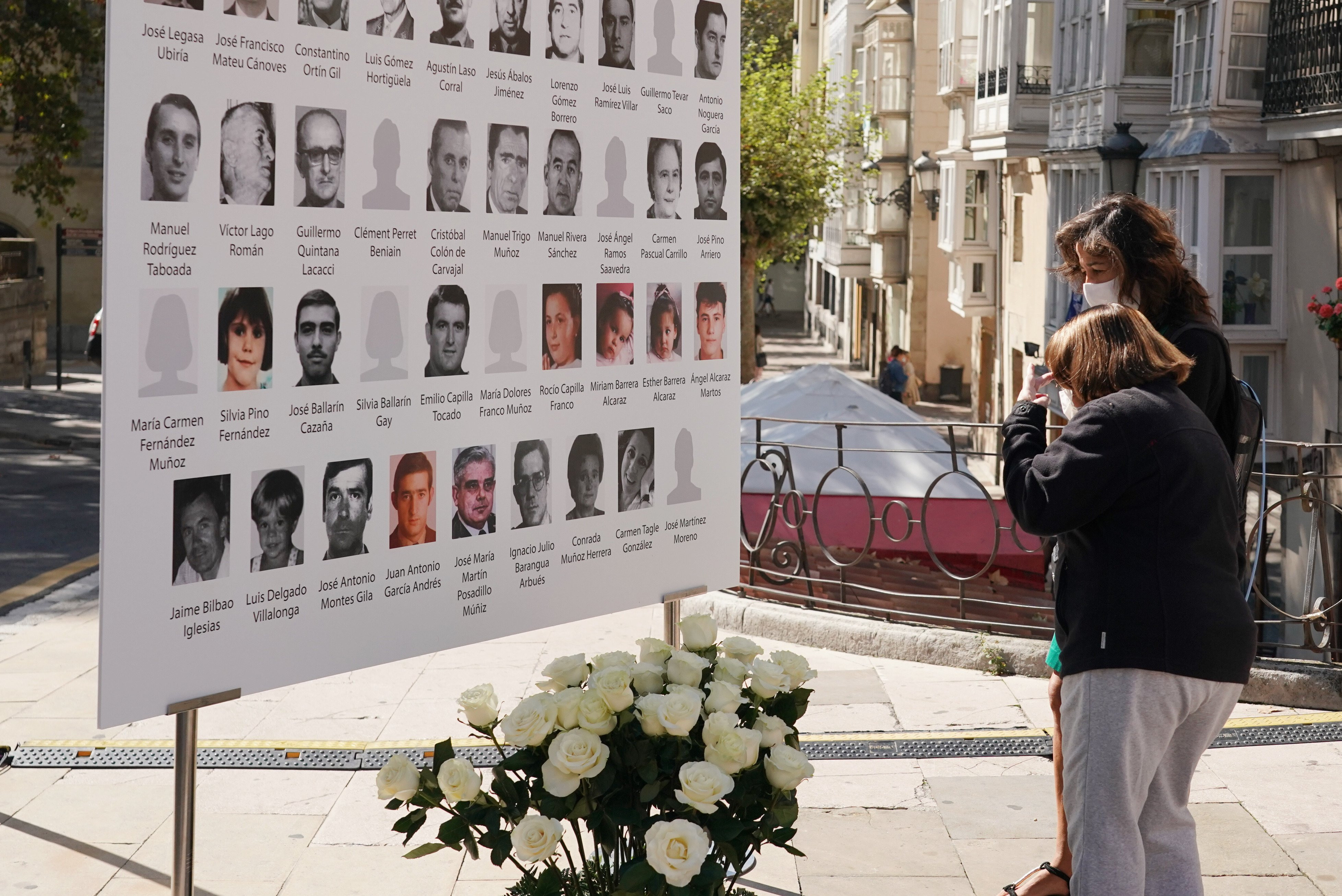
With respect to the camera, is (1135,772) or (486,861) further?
(486,861)

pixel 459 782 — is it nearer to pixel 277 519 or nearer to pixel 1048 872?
pixel 277 519

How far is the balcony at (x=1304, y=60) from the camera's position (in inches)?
599

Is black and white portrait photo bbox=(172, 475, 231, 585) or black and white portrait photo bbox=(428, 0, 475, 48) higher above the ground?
black and white portrait photo bbox=(428, 0, 475, 48)

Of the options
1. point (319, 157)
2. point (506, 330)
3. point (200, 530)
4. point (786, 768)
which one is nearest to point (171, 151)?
point (319, 157)

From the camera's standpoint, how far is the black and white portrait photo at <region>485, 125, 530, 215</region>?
3787 millimetres

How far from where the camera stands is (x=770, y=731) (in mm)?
3121

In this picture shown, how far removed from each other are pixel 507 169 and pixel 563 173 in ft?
0.71

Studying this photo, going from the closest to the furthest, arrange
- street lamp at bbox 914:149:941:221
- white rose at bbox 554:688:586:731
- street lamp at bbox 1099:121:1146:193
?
white rose at bbox 554:688:586:731 < street lamp at bbox 1099:121:1146:193 < street lamp at bbox 914:149:941:221

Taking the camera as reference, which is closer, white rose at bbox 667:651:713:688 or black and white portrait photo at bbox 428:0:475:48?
white rose at bbox 667:651:713:688

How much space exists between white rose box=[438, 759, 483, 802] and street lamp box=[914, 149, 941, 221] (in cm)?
2854

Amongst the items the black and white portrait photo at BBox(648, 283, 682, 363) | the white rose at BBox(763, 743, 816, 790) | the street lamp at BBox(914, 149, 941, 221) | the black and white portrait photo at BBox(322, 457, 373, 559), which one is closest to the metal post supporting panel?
the black and white portrait photo at BBox(322, 457, 373, 559)

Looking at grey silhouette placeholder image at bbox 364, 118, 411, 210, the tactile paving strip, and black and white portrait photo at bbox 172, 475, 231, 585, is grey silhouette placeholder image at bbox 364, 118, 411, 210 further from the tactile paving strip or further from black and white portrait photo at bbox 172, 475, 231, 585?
the tactile paving strip

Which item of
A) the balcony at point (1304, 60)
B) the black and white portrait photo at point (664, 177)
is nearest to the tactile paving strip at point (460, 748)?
the black and white portrait photo at point (664, 177)

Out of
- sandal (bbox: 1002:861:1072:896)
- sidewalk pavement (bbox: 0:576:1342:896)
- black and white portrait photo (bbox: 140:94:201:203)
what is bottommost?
sidewalk pavement (bbox: 0:576:1342:896)
